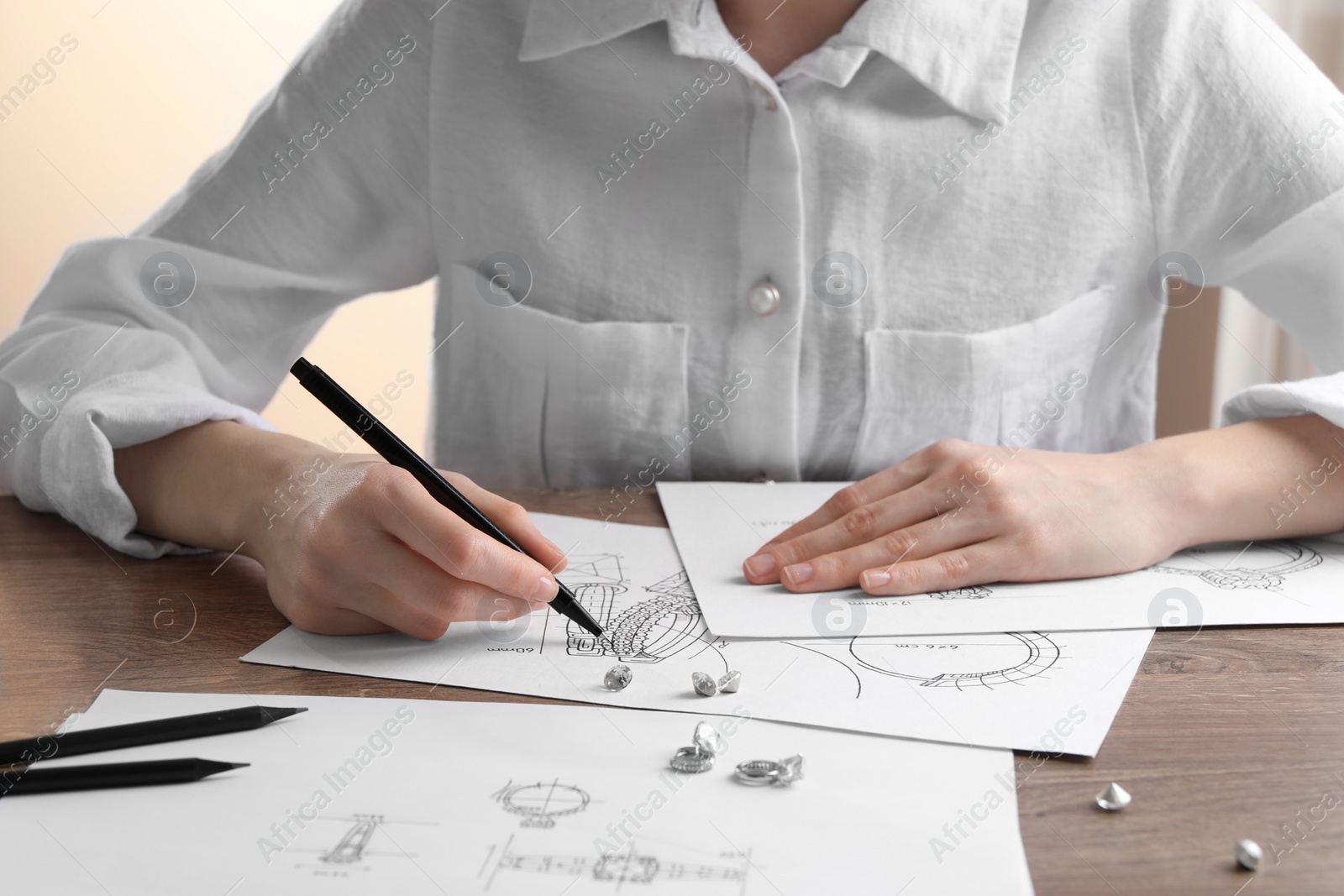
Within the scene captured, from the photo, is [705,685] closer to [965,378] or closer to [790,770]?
[790,770]

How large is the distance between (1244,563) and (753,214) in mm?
476

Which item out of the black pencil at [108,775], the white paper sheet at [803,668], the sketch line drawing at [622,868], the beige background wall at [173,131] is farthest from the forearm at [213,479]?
the beige background wall at [173,131]

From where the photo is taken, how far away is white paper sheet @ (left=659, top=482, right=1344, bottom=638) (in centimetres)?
53

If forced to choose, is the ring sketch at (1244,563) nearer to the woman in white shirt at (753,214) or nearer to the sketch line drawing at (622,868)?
the woman in white shirt at (753,214)

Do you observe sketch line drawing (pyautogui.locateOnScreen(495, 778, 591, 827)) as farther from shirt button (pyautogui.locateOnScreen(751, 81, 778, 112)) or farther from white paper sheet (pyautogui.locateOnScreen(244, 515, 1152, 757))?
shirt button (pyautogui.locateOnScreen(751, 81, 778, 112))

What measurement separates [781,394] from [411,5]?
488 mm

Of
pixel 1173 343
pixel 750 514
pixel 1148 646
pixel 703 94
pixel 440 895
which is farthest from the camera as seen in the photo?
pixel 1173 343

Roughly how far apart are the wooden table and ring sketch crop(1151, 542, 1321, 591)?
0.07 metres

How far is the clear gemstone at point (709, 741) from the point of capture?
0.39m

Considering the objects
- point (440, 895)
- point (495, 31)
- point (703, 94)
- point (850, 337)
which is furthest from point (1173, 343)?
point (440, 895)

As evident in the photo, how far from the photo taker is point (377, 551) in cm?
50

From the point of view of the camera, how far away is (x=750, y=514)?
73cm

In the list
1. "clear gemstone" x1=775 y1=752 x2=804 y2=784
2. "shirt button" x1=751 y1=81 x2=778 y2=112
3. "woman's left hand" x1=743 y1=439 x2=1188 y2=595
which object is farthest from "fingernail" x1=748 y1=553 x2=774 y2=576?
"shirt button" x1=751 y1=81 x2=778 y2=112

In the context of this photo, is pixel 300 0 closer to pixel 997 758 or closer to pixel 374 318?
pixel 374 318
